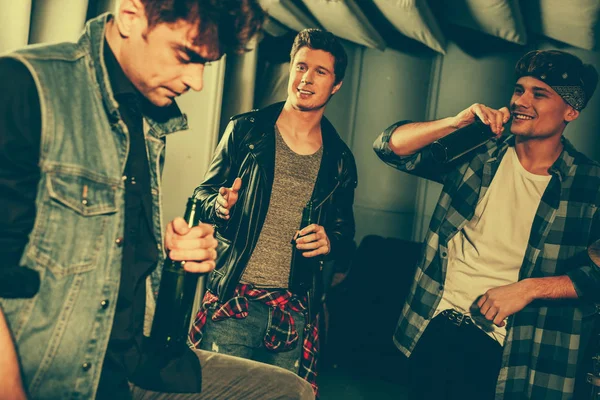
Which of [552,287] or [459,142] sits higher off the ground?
[459,142]

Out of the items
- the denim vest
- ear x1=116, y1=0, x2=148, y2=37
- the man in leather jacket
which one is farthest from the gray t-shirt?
ear x1=116, y1=0, x2=148, y2=37

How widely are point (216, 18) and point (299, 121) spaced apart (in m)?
1.38

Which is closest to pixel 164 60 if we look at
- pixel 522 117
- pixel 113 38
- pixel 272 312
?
pixel 113 38

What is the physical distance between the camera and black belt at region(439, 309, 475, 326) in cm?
246

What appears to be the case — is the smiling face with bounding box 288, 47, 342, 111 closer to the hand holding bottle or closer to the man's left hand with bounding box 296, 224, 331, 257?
the man's left hand with bounding box 296, 224, 331, 257

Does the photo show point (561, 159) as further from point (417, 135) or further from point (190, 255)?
point (190, 255)

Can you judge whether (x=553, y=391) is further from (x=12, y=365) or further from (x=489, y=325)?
(x=12, y=365)

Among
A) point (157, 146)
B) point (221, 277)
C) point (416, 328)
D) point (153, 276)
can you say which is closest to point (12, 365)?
point (153, 276)

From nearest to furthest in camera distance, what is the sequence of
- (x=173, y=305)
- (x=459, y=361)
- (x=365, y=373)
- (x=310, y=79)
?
(x=173, y=305) < (x=459, y=361) < (x=310, y=79) < (x=365, y=373)

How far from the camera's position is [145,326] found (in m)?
1.56

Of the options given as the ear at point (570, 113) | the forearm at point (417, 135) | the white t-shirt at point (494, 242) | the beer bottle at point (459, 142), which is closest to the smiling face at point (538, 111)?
the ear at point (570, 113)

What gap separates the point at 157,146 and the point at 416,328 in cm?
158

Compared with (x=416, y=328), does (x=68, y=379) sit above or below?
above

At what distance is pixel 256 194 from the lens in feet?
8.27
